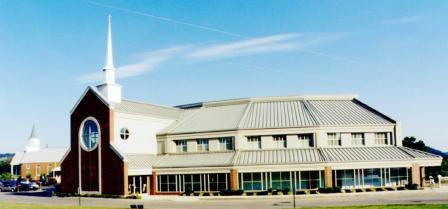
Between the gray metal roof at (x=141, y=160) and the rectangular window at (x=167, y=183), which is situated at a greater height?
the gray metal roof at (x=141, y=160)

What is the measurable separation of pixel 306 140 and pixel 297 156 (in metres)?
3.10

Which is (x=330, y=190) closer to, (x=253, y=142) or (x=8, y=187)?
(x=253, y=142)

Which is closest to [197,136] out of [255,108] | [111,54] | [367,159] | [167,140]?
[167,140]

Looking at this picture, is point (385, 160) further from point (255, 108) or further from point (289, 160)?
point (255, 108)

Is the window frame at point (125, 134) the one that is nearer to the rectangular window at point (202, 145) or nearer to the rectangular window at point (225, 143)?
the rectangular window at point (202, 145)

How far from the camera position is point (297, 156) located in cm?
5069

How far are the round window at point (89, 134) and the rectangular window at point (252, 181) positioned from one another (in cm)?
1611

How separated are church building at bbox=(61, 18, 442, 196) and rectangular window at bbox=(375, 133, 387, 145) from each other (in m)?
0.11

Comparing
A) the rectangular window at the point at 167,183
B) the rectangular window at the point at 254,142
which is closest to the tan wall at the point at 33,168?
the rectangular window at the point at 167,183

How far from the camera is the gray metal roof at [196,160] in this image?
51.3 m

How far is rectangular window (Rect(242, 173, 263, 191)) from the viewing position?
50094 mm

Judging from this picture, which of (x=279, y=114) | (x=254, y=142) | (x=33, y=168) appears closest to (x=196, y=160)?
(x=254, y=142)

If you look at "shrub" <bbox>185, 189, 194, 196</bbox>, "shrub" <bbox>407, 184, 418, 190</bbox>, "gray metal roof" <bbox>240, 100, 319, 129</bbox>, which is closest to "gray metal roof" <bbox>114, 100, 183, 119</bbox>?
"gray metal roof" <bbox>240, 100, 319, 129</bbox>

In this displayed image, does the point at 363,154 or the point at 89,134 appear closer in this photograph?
the point at 363,154
